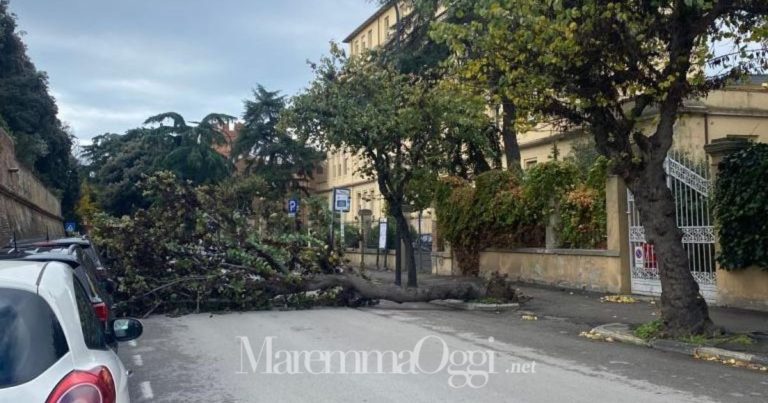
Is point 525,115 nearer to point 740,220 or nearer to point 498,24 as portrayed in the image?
point 498,24

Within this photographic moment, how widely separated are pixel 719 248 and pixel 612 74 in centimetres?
512

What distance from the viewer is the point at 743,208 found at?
14109 mm

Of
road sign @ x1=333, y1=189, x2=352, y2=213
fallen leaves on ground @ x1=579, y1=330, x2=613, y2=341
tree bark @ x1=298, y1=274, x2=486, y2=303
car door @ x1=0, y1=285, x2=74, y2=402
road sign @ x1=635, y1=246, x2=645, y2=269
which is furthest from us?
road sign @ x1=333, y1=189, x2=352, y2=213

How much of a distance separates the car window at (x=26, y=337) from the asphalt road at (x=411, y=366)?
4293mm

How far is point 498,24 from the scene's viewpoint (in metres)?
11.9

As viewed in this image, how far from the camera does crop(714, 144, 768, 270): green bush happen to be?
13797mm

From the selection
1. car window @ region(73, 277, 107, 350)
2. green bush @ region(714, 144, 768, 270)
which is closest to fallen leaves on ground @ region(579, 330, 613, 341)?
green bush @ region(714, 144, 768, 270)

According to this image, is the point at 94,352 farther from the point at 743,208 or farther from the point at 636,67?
the point at 743,208

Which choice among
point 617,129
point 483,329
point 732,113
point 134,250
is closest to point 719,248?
point 617,129

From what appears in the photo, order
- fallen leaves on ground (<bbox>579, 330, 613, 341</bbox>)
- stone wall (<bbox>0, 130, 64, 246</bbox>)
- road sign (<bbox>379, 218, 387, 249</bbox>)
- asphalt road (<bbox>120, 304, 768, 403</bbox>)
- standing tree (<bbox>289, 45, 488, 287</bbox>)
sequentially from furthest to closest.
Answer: road sign (<bbox>379, 218, 387, 249</bbox>), stone wall (<bbox>0, 130, 64, 246</bbox>), standing tree (<bbox>289, 45, 488, 287</bbox>), fallen leaves on ground (<bbox>579, 330, 613, 341</bbox>), asphalt road (<bbox>120, 304, 768, 403</bbox>)

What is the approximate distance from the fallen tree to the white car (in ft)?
38.4

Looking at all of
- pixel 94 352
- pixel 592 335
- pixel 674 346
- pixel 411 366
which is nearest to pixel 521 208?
pixel 592 335

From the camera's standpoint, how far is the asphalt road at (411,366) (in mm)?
7922

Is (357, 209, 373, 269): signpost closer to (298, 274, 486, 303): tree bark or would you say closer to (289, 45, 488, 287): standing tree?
(289, 45, 488, 287): standing tree
